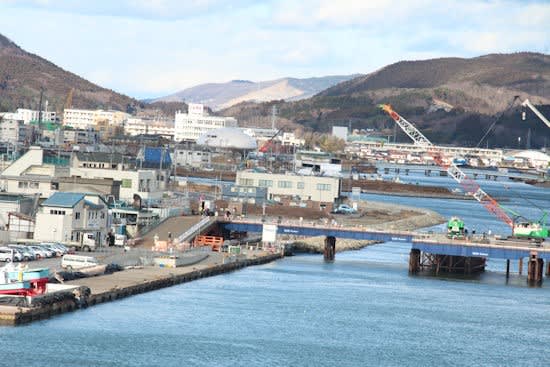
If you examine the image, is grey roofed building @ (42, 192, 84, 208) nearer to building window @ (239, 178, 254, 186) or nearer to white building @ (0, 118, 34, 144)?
building window @ (239, 178, 254, 186)

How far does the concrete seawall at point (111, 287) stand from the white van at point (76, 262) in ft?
2.65

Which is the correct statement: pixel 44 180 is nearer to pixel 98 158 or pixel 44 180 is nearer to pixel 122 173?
pixel 122 173

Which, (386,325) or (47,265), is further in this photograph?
(47,265)

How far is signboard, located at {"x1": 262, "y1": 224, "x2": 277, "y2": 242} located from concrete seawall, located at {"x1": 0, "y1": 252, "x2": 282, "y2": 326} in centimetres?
636

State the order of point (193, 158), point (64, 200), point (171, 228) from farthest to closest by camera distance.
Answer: point (193, 158), point (171, 228), point (64, 200)

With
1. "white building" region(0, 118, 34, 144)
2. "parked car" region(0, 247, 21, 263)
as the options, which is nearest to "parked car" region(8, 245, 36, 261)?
"parked car" region(0, 247, 21, 263)

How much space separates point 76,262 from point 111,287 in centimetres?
349

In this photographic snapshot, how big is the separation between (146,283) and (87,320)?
693 centimetres

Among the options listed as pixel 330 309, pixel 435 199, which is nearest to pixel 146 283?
pixel 330 309

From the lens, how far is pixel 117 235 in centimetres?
5528

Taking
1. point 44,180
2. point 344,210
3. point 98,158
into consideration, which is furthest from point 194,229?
point 344,210

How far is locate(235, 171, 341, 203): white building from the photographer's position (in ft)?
280

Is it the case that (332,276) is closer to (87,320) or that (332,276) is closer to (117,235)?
(117,235)

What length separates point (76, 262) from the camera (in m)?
44.4
